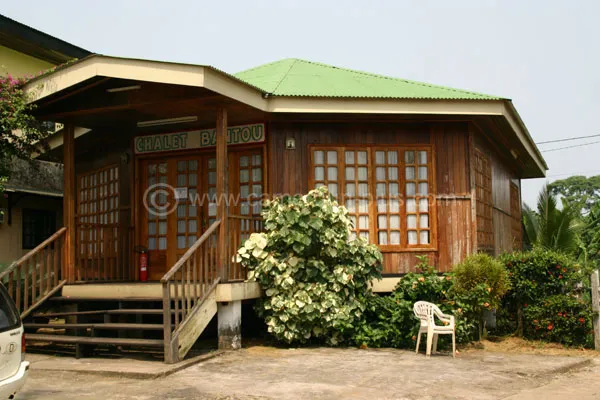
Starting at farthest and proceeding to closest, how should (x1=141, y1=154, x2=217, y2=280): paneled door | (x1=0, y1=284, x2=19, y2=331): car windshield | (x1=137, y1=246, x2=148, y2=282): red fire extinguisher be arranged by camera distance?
(x1=137, y1=246, x2=148, y2=282): red fire extinguisher < (x1=141, y1=154, x2=217, y2=280): paneled door < (x1=0, y1=284, x2=19, y2=331): car windshield

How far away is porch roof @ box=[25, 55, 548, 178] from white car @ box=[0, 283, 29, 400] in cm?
424

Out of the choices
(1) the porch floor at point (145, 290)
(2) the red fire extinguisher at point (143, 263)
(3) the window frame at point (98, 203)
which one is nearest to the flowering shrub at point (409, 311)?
(1) the porch floor at point (145, 290)

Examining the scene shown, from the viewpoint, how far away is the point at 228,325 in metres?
9.56

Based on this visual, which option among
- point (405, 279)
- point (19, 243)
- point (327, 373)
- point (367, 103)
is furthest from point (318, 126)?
point (19, 243)

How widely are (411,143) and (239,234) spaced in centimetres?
349

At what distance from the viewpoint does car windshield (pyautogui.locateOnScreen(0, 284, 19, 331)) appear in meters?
5.62

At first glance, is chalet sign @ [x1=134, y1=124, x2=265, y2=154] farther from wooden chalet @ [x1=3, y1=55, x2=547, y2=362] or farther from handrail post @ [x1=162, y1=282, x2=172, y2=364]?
handrail post @ [x1=162, y1=282, x2=172, y2=364]

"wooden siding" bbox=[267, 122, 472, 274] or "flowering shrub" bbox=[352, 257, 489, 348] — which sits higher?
"wooden siding" bbox=[267, 122, 472, 274]

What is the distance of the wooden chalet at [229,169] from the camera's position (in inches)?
385

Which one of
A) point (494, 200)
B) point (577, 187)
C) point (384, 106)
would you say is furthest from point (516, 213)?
point (577, 187)

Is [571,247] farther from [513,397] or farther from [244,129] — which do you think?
[513,397]

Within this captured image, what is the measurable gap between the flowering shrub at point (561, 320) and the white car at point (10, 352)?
303 inches

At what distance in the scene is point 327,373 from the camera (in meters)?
7.87

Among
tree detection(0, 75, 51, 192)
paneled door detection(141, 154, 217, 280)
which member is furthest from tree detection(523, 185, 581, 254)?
tree detection(0, 75, 51, 192)
